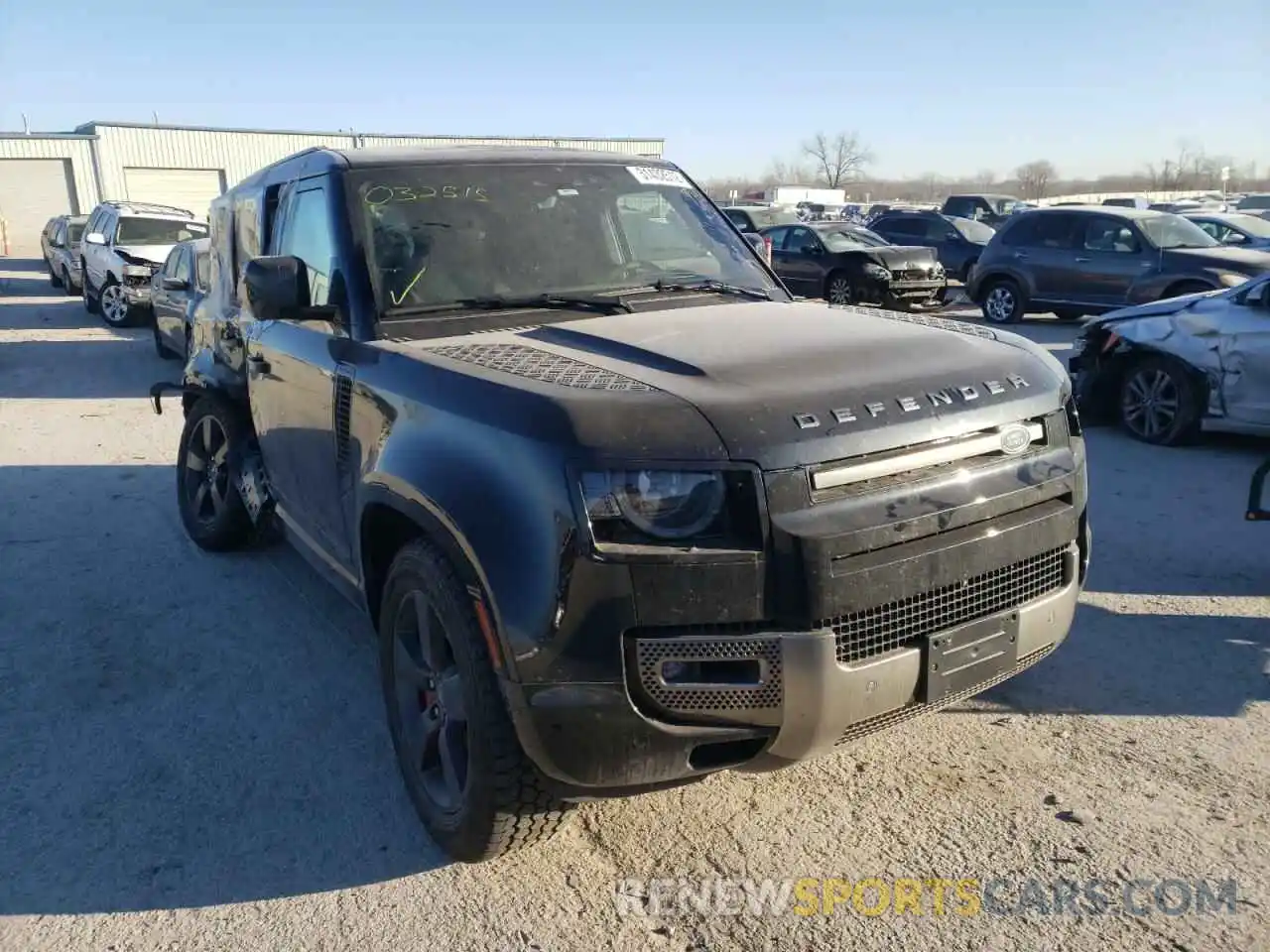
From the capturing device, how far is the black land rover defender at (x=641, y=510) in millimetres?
2322

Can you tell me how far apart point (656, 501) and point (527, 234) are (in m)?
1.72

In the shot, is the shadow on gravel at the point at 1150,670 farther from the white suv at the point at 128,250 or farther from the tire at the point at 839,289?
the white suv at the point at 128,250

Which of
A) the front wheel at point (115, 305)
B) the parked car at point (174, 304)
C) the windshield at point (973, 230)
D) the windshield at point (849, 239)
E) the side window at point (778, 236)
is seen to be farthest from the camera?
the windshield at point (973, 230)

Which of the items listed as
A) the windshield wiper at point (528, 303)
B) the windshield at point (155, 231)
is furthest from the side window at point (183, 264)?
the windshield wiper at point (528, 303)

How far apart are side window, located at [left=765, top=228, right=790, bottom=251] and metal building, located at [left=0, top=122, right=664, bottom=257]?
22.0 m

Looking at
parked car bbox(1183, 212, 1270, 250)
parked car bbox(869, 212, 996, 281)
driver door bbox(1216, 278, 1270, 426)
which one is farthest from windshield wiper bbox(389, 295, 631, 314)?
parked car bbox(869, 212, 996, 281)

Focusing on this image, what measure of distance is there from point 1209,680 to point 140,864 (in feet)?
12.3

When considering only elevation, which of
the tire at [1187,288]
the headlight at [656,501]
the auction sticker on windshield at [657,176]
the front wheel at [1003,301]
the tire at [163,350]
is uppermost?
the auction sticker on windshield at [657,176]

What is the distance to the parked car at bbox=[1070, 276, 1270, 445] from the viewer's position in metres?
6.93

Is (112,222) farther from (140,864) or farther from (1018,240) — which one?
(140,864)

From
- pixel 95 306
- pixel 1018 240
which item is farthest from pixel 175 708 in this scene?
pixel 95 306

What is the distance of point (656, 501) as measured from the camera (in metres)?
2.35

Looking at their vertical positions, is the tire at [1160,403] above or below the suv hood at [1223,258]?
below

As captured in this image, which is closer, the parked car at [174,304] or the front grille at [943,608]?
the front grille at [943,608]
